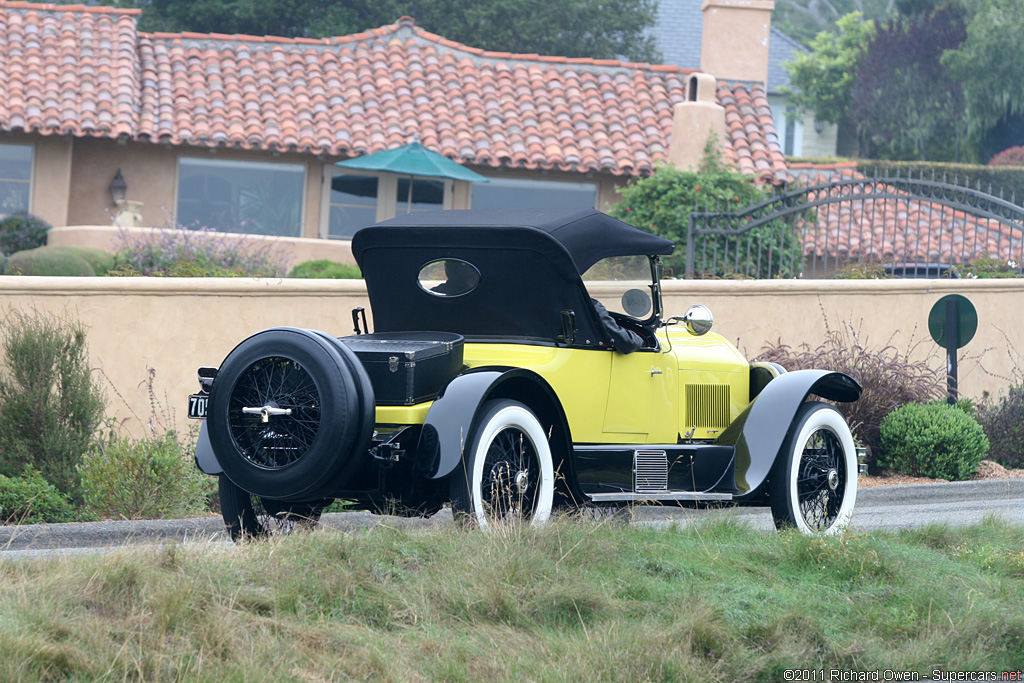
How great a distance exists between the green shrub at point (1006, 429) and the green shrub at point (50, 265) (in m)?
10.0

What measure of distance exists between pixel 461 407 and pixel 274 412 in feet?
2.97

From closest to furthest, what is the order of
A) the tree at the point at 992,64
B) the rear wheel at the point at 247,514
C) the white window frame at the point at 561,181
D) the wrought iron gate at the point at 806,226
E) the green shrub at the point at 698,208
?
the rear wheel at the point at 247,514
the wrought iron gate at the point at 806,226
the green shrub at the point at 698,208
the white window frame at the point at 561,181
the tree at the point at 992,64

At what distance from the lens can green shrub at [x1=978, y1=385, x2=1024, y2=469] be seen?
1131cm

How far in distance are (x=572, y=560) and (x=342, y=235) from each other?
55.5 feet

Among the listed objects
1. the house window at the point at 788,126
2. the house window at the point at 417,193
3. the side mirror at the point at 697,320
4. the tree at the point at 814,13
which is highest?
the tree at the point at 814,13

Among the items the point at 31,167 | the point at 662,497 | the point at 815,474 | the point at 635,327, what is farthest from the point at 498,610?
the point at 31,167

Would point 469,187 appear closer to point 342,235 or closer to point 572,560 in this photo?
point 342,235

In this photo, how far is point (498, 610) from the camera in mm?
4645

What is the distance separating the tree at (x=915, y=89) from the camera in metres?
37.2

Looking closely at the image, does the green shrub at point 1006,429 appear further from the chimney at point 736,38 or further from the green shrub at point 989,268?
the chimney at point 736,38

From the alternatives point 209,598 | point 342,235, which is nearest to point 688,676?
point 209,598

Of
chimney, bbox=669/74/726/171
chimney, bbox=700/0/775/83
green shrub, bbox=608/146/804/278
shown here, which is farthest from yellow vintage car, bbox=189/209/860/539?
chimney, bbox=700/0/775/83

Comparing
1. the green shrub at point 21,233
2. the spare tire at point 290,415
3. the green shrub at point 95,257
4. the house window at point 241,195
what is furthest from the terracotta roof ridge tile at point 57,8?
the spare tire at point 290,415

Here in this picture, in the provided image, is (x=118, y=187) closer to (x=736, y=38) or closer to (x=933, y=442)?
(x=736, y=38)
